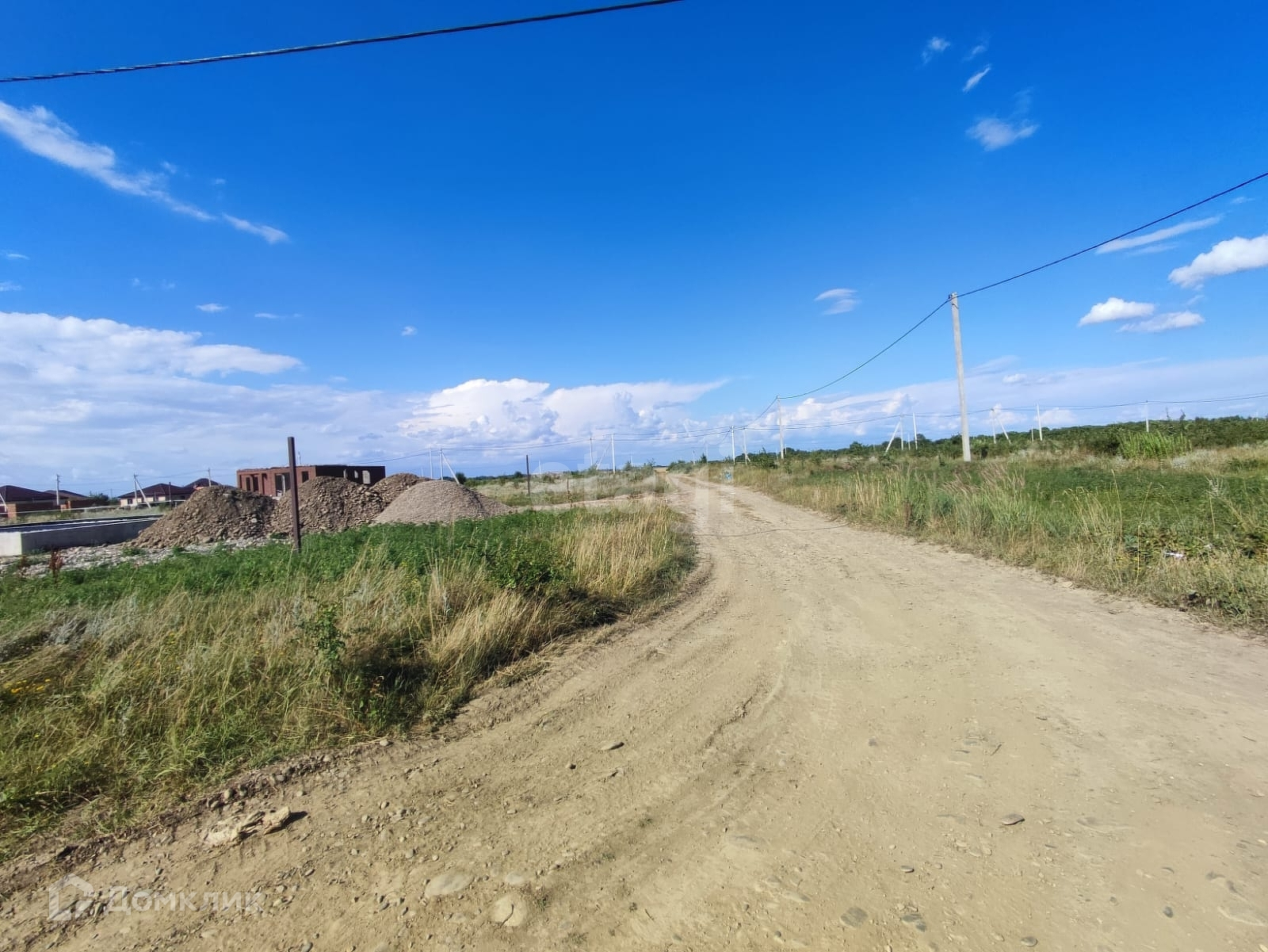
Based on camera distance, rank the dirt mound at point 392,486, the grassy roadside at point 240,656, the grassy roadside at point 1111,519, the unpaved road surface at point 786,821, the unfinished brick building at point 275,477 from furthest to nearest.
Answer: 1. the unfinished brick building at point 275,477
2. the dirt mound at point 392,486
3. the grassy roadside at point 1111,519
4. the grassy roadside at point 240,656
5. the unpaved road surface at point 786,821

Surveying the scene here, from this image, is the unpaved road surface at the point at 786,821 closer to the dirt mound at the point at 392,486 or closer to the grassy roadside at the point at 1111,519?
the grassy roadside at the point at 1111,519

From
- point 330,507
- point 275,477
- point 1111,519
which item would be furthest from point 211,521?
point 1111,519

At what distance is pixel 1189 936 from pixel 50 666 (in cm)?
620

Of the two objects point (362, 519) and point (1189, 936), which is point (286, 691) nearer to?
point (1189, 936)

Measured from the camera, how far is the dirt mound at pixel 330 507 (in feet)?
54.5

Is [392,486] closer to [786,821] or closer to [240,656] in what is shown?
[240,656]

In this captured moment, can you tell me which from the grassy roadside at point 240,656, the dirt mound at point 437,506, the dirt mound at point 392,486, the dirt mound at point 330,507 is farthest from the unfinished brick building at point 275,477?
the grassy roadside at point 240,656

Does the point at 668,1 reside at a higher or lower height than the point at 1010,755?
higher

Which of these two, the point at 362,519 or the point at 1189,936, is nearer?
the point at 1189,936

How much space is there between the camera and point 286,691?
154 inches

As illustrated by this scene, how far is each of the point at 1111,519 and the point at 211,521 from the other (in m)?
20.0

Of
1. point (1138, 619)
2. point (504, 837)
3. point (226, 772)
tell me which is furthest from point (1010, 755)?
point (226, 772)

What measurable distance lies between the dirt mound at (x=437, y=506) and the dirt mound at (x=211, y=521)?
11.8 feet

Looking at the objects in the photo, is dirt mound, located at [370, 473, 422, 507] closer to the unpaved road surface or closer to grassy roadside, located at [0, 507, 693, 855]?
grassy roadside, located at [0, 507, 693, 855]
